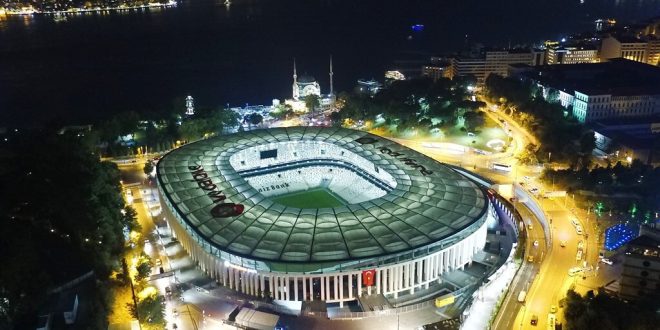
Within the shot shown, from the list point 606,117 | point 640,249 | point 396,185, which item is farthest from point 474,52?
point 640,249

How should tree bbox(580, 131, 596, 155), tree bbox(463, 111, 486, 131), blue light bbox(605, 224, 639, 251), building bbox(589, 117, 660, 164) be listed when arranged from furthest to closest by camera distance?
tree bbox(463, 111, 486, 131)
tree bbox(580, 131, 596, 155)
building bbox(589, 117, 660, 164)
blue light bbox(605, 224, 639, 251)

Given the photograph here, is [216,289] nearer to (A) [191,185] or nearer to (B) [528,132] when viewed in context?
(A) [191,185]

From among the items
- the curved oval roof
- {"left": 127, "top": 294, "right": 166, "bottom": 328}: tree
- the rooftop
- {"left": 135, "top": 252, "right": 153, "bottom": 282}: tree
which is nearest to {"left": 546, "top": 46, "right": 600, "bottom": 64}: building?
the rooftop

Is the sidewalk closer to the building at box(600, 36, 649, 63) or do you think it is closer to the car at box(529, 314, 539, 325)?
the car at box(529, 314, 539, 325)

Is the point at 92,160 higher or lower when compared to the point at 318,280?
higher

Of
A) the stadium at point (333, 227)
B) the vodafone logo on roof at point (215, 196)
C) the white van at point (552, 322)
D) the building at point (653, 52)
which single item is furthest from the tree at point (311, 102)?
the building at point (653, 52)
